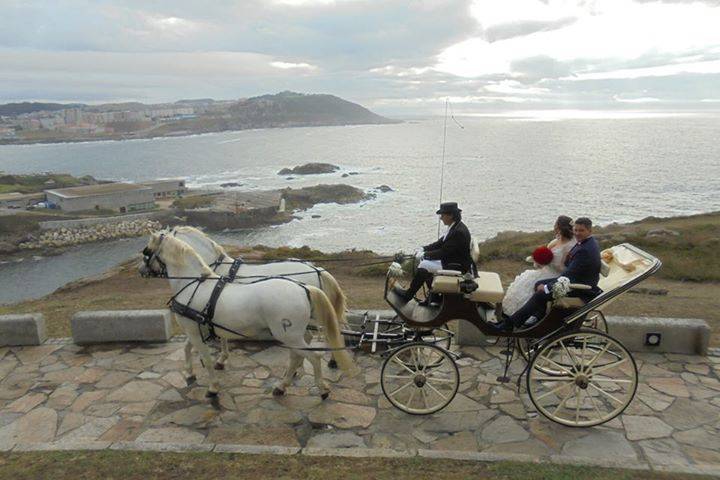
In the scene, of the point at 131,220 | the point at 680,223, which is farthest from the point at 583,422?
the point at 131,220

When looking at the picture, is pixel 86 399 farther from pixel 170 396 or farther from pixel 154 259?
pixel 154 259

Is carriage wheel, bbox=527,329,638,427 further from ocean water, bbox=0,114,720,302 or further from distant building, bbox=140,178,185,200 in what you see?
distant building, bbox=140,178,185,200

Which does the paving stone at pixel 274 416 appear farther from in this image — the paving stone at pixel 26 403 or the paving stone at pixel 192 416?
the paving stone at pixel 26 403

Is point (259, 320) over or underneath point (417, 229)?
over

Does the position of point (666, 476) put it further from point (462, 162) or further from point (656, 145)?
point (656, 145)

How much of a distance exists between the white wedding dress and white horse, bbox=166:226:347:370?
2.33m

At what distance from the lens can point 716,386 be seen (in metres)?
6.74

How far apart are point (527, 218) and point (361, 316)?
55.2 meters

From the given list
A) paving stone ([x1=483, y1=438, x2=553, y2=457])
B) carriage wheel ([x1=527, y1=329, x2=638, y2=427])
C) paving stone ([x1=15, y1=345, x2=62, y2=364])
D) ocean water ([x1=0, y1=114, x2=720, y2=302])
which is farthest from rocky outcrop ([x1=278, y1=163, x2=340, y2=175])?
paving stone ([x1=483, y1=438, x2=553, y2=457])

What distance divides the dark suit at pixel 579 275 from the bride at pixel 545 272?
260mm

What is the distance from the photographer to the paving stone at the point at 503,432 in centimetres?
574

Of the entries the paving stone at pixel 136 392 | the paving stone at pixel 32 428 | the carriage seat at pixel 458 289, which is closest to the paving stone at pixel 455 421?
the carriage seat at pixel 458 289

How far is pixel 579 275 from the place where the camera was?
19.1ft

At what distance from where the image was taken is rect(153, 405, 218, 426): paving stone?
20.5 feet
